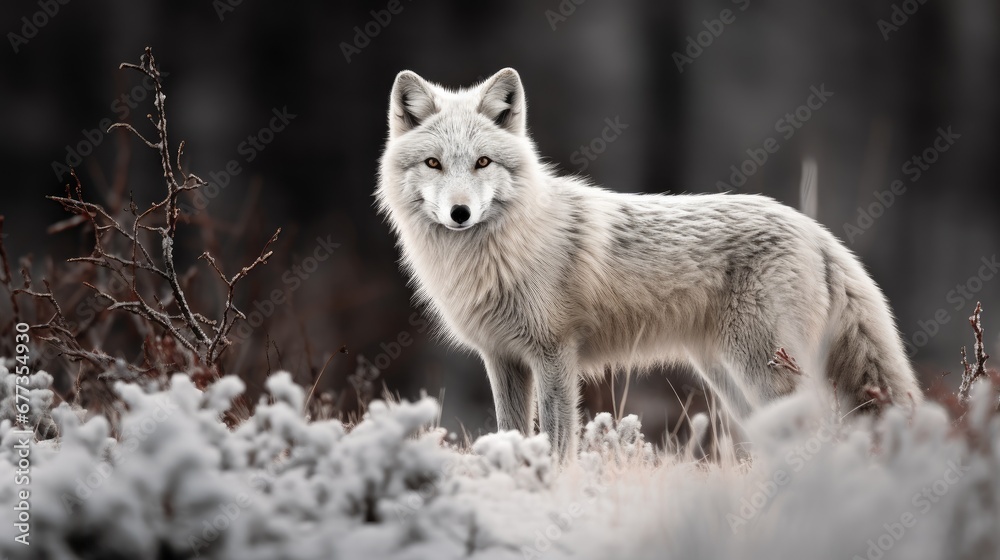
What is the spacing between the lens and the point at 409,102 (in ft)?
10.6

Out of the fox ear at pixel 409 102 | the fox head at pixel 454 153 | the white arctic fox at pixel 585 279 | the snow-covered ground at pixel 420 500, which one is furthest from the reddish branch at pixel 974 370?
the fox ear at pixel 409 102

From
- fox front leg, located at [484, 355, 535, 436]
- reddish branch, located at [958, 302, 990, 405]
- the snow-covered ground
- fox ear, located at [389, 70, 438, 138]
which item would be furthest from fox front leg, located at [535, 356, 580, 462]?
reddish branch, located at [958, 302, 990, 405]

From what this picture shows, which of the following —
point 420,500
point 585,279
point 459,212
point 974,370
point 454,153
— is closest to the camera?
point 420,500

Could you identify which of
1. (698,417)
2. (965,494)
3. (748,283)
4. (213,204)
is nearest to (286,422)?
(698,417)

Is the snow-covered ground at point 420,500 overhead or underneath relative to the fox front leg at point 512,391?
overhead

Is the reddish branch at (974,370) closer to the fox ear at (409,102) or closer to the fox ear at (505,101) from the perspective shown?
the fox ear at (505,101)

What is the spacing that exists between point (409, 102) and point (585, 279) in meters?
1.04

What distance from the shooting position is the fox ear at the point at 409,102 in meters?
3.17

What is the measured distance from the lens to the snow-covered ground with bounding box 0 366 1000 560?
150 cm

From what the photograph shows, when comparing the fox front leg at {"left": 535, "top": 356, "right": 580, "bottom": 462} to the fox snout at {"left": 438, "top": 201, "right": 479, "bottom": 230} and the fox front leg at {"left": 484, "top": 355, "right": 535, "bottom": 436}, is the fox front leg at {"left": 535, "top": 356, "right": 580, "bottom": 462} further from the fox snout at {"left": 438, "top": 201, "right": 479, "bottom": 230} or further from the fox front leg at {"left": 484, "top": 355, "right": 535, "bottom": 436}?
the fox snout at {"left": 438, "top": 201, "right": 479, "bottom": 230}

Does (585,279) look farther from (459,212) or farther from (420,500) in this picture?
(420,500)

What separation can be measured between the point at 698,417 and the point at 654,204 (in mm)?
1457

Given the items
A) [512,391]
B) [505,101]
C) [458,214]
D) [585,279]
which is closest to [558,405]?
[512,391]

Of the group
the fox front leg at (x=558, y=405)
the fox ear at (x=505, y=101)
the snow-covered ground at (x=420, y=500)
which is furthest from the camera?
the fox ear at (x=505, y=101)
